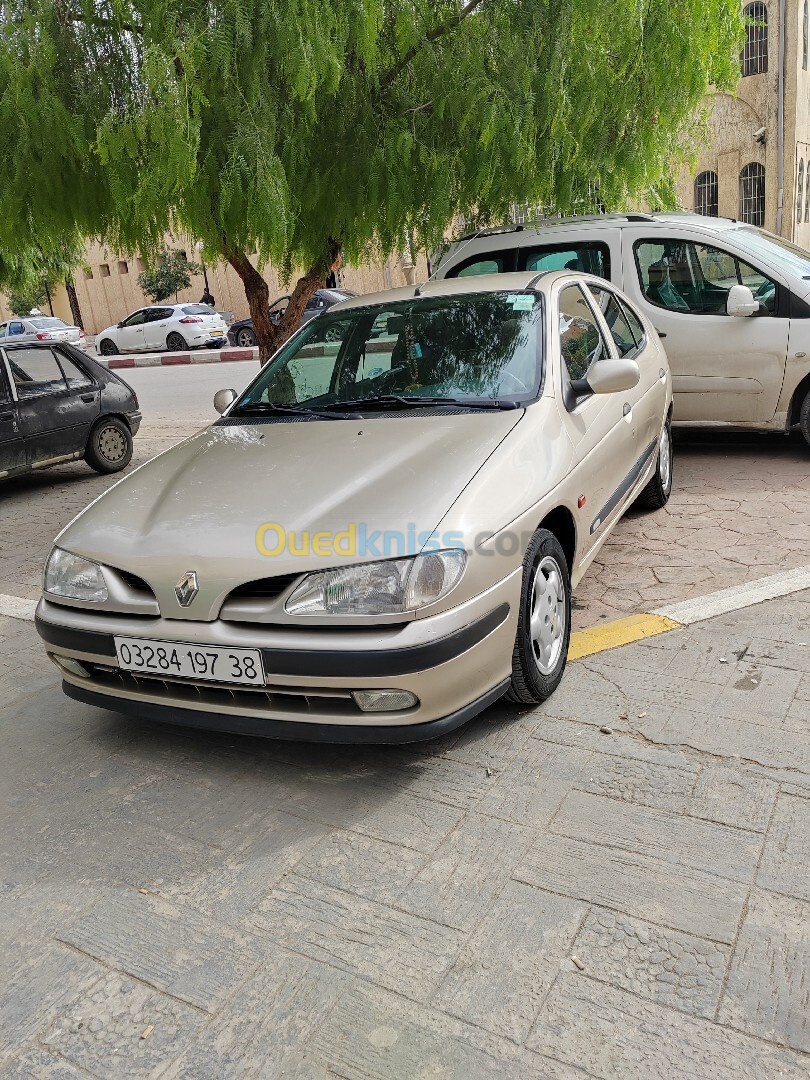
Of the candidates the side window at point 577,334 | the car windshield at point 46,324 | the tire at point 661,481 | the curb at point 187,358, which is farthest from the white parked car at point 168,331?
the side window at point 577,334

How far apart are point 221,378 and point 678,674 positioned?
16247mm

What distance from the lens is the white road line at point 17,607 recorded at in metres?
5.02

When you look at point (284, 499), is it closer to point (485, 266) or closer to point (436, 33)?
point (485, 266)

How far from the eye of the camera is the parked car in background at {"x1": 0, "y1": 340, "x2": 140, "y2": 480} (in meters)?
7.84

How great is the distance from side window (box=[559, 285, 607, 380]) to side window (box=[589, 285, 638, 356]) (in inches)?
11.2

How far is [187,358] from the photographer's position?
79.3ft

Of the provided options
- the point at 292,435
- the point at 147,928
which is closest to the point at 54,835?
the point at 147,928

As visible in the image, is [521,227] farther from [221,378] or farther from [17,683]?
[221,378]

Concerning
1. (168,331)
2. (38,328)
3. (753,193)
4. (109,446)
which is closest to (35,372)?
(109,446)

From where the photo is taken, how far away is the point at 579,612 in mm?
4355

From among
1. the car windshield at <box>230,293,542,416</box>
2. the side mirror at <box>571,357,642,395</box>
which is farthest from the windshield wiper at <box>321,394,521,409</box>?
the side mirror at <box>571,357,642,395</box>

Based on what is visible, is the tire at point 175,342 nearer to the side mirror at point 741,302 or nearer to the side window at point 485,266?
the side window at point 485,266

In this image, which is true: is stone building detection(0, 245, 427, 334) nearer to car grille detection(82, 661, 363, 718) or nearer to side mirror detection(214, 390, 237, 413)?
side mirror detection(214, 390, 237, 413)

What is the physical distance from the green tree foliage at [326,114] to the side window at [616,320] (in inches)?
67.6
